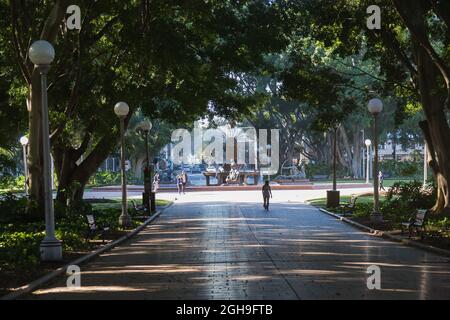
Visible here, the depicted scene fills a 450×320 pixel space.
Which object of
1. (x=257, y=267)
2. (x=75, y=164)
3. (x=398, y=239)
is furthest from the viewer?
(x=75, y=164)

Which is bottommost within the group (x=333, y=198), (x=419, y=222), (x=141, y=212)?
(x=141, y=212)

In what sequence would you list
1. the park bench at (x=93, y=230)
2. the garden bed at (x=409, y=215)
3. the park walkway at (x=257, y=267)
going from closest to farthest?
the park walkway at (x=257, y=267)
the garden bed at (x=409, y=215)
the park bench at (x=93, y=230)

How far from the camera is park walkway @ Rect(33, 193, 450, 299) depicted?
10.1m

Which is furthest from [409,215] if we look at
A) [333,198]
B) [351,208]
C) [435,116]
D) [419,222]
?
[333,198]

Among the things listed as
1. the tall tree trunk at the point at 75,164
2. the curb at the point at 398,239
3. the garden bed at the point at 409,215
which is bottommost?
the curb at the point at 398,239

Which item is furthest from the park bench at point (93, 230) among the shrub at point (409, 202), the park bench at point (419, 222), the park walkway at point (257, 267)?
the shrub at point (409, 202)

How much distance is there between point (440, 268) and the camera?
42.4 feet

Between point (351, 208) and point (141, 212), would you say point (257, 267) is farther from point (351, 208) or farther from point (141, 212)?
point (351, 208)

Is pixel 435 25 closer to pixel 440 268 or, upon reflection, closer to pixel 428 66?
pixel 428 66

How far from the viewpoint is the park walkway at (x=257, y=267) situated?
10.1m

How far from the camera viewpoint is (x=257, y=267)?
509 inches

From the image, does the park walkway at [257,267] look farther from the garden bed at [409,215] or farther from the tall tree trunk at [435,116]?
the tall tree trunk at [435,116]

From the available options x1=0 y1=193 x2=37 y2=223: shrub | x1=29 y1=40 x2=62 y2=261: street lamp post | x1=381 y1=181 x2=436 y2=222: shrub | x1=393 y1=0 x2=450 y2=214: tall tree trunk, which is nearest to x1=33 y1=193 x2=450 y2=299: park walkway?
x1=29 y1=40 x2=62 y2=261: street lamp post

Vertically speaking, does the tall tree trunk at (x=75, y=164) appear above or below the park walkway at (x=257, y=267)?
above
